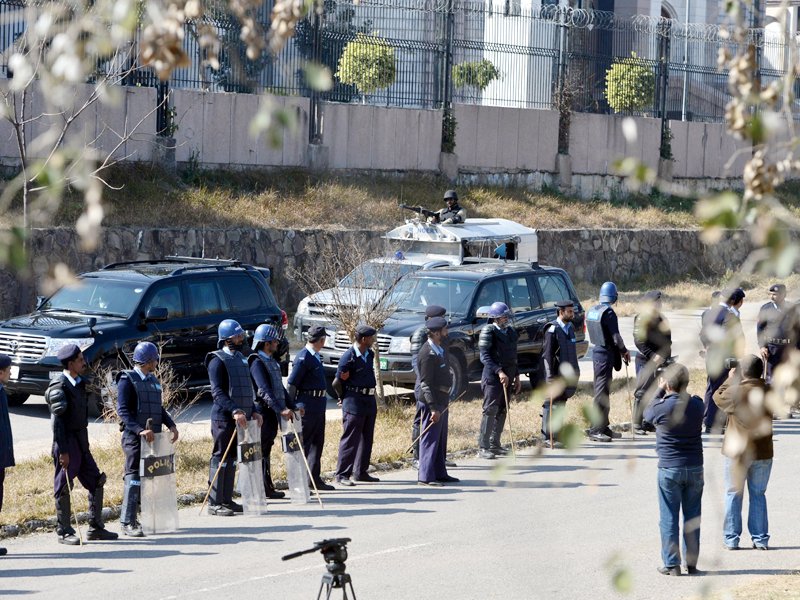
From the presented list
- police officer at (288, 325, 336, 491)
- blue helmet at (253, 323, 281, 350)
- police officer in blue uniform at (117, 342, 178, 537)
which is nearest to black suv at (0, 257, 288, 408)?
police officer at (288, 325, 336, 491)

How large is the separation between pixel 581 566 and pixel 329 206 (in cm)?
1809

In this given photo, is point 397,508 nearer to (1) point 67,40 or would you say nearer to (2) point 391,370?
(2) point 391,370

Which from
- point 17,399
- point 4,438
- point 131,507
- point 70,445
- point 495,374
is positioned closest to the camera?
point 4,438

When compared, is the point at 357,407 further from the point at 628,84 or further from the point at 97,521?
the point at 628,84

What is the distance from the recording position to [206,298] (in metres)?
16.8

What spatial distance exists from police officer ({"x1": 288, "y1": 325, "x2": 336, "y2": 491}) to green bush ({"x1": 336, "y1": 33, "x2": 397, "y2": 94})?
17028 mm

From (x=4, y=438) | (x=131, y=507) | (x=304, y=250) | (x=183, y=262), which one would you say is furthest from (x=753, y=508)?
(x=304, y=250)

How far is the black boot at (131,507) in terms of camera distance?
10656mm

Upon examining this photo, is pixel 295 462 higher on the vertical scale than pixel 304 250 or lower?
lower

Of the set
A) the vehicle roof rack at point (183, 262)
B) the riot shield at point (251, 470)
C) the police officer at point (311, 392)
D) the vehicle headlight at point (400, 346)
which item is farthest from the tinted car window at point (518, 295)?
the riot shield at point (251, 470)

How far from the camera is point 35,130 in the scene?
2352 cm

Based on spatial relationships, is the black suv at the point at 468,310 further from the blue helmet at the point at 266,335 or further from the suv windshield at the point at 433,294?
the blue helmet at the point at 266,335

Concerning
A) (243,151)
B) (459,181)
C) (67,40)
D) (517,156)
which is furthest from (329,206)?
(67,40)

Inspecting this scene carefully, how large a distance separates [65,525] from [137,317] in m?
5.84
